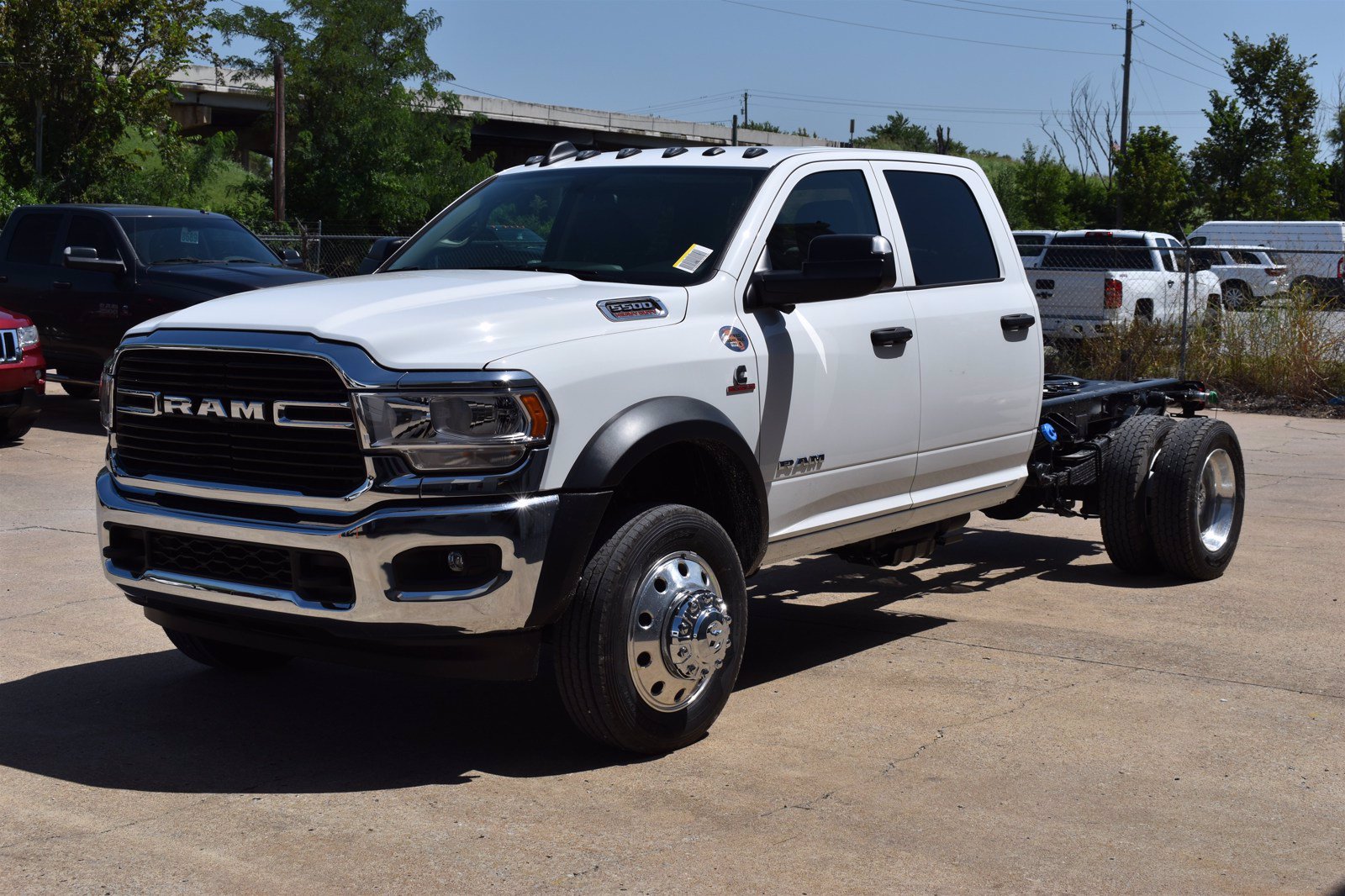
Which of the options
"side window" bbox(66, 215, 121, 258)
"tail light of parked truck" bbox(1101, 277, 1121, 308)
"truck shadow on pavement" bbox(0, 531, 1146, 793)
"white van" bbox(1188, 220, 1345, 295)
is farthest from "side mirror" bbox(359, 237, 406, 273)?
"white van" bbox(1188, 220, 1345, 295)

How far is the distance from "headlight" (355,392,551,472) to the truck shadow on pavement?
1.06m

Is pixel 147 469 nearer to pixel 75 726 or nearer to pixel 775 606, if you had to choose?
pixel 75 726

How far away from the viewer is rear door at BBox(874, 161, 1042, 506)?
605 cm

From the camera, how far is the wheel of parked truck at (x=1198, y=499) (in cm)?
755

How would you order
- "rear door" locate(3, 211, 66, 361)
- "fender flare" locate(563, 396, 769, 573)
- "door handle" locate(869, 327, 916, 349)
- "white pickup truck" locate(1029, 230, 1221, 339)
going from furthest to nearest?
"white pickup truck" locate(1029, 230, 1221, 339) → "rear door" locate(3, 211, 66, 361) → "door handle" locate(869, 327, 916, 349) → "fender flare" locate(563, 396, 769, 573)

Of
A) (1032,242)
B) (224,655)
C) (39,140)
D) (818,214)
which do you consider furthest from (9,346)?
(39,140)

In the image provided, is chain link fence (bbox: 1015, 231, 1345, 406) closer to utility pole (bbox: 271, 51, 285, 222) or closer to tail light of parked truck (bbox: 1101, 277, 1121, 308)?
tail light of parked truck (bbox: 1101, 277, 1121, 308)

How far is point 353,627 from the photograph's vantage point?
436cm

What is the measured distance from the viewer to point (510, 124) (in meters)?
61.4

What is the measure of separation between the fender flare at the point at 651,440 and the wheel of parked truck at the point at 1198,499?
3231 mm

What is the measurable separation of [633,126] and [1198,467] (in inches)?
2374

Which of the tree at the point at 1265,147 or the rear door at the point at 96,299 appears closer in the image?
the rear door at the point at 96,299

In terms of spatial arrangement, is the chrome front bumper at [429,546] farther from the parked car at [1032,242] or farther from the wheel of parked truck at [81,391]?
the parked car at [1032,242]

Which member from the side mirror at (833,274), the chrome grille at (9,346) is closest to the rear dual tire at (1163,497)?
the side mirror at (833,274)
